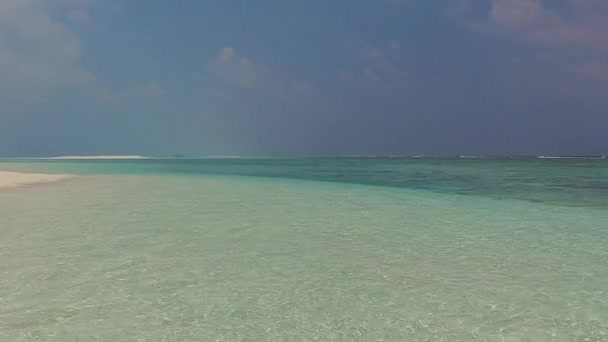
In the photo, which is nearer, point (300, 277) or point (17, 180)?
point (300, 277)

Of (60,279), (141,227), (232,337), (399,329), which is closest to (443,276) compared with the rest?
(399,329)

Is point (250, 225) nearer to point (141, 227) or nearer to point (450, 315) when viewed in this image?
point (141, 227)

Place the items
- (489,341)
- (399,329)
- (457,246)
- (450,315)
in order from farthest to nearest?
(457,246)
(450,315)
(399,329)
(489,341)

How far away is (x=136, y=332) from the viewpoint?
4.16m

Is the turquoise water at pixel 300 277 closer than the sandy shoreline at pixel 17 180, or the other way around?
the turquoise water at pixel 300 277

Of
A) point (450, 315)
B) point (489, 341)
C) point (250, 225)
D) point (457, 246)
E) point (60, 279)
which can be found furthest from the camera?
point (250, 225)

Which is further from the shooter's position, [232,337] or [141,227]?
[141,227]

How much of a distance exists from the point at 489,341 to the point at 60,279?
4.63 metres

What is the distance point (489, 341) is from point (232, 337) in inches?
78.5

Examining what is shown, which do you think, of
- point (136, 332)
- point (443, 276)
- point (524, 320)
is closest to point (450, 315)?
point (524, 320)

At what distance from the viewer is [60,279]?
5883 mm

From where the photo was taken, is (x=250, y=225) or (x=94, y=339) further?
(x=250, y=225)

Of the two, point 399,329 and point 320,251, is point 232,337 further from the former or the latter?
point 320,251

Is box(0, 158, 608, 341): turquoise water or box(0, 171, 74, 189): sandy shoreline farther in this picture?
box(0, 171, 74, 189): sandy shoreline
